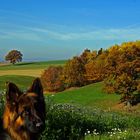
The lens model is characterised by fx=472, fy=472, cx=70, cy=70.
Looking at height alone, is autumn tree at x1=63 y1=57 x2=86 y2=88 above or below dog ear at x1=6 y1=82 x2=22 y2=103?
below

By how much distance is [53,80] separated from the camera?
98.2m

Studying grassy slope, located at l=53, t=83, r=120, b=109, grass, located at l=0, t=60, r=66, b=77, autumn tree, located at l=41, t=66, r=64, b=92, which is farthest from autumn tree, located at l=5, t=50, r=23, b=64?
grassy slope, located at l=53, t=83, r=120, b=109

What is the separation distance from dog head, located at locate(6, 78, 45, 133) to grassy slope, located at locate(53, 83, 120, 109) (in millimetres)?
66014

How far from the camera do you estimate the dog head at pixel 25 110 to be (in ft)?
22.8

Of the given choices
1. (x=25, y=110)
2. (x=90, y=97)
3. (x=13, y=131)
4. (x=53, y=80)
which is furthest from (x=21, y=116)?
(x=53, y=80)

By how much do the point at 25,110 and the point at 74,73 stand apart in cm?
8560

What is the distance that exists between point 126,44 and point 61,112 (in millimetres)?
56106

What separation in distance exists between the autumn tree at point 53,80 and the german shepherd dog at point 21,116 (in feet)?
297

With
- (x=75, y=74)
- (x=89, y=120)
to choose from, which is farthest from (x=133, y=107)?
(x=89, y=120)

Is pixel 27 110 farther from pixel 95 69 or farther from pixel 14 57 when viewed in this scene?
pixel 14 57

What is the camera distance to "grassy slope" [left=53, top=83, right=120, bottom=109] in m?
75.3

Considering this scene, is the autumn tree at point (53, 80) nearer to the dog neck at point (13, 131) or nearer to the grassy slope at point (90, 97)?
the grassy slope at point (90, 97)

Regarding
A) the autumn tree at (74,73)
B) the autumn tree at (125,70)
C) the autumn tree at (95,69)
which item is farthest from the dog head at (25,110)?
the autumn tree at (74,73)

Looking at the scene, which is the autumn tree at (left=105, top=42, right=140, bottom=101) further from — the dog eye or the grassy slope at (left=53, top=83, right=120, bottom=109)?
the dog eye
